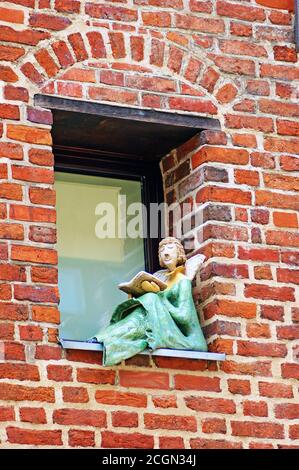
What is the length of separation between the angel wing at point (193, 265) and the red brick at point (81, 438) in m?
1.15

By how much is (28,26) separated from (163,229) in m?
1.45

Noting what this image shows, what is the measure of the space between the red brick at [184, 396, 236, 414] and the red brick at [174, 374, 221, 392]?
6cm

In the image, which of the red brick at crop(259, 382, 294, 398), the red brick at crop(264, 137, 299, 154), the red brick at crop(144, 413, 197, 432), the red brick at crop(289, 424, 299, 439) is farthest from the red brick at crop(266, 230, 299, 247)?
the red brick at crop(144, 413, 197, 432)

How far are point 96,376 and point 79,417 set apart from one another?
259 mm

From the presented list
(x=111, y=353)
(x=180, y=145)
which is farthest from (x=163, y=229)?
(x=111, y=353)

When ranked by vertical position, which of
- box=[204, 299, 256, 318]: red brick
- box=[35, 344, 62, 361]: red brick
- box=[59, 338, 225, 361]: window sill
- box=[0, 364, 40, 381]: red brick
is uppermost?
box=[204, 299, 256, 318]: red brick

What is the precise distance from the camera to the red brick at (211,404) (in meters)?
12.2

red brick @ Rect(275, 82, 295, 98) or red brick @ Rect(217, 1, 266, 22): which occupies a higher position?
red brick @ Rect(217, 1, 266, 22)

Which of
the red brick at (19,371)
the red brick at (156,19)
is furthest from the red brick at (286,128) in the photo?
the red brick at (19,371)

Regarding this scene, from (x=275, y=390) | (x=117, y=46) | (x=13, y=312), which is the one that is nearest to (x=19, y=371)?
(x=13, y=312)

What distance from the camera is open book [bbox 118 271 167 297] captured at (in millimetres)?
12375

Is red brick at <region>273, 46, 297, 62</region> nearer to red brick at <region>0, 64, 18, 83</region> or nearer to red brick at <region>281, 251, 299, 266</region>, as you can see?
red brick at <region>281, 251, 299, 266</region>

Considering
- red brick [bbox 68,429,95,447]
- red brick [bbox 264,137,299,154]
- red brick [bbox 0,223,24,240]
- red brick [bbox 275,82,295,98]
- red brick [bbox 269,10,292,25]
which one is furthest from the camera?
red brick [bbox 269,10,292,25]

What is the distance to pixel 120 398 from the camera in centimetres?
1207
